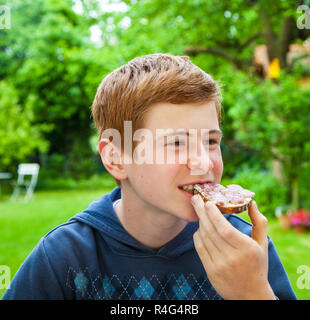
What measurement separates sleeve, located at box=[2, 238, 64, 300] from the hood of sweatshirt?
5.8 inches

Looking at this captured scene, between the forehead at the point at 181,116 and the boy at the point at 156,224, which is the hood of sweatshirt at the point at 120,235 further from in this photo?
the forehead at the point at 181,116

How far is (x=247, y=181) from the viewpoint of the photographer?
12.3 feet

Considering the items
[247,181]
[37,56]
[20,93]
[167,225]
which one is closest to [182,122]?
[167,225]

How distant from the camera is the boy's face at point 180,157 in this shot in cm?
78

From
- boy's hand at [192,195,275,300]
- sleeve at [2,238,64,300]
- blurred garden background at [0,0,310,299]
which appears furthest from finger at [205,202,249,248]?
blurred garden background at [0,0,310,299]

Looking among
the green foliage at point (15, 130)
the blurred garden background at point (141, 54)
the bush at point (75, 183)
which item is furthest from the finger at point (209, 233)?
the green foliage at point (15, 130)

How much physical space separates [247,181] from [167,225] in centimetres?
300

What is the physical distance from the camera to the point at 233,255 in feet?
2.36

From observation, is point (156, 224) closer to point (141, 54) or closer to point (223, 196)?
point (223, 196)

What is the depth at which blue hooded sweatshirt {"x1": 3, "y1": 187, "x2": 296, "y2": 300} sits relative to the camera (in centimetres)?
83

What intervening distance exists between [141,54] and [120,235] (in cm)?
333

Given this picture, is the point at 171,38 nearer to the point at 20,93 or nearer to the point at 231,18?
the point at 231,18

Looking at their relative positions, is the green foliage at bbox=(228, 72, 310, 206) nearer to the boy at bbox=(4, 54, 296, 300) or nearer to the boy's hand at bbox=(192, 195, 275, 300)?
the boy at bbox=(4, 54, 296, 300)

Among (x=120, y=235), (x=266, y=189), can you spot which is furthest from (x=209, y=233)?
(x=266, y=189)
